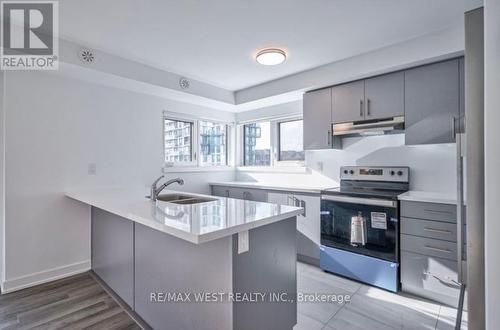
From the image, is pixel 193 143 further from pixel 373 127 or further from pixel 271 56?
pixel 373 127

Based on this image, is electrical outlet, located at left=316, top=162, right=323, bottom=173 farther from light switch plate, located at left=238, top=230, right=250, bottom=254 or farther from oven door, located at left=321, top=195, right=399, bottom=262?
light switch plate, located at left=238, top=230, right=250, bottom=254

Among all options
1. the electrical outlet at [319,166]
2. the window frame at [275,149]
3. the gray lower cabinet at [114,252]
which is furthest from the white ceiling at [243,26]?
the gray lower cabinet at [114,252]

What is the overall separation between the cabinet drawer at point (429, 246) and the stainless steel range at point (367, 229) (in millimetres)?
78

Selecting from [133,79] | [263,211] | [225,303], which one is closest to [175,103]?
[133,79]

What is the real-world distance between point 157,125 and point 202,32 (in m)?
1.58

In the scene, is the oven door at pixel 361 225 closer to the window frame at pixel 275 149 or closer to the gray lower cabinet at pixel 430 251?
the gray lower cabinet at pixel 430 251

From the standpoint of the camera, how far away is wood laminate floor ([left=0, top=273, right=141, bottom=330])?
1.87m

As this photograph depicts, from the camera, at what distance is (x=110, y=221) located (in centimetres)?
234

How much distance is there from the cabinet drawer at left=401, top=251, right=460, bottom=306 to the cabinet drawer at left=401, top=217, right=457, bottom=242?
0.18 metres

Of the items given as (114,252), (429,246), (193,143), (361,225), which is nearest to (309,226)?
(361,225)

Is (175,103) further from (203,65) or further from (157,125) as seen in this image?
(203,65)

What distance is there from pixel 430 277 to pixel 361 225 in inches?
25.9

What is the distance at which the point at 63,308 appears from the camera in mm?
2074

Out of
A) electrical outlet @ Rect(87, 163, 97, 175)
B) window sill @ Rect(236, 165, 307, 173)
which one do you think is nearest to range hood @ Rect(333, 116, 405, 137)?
window sill @ Rect(236, 165, 307, 173)
